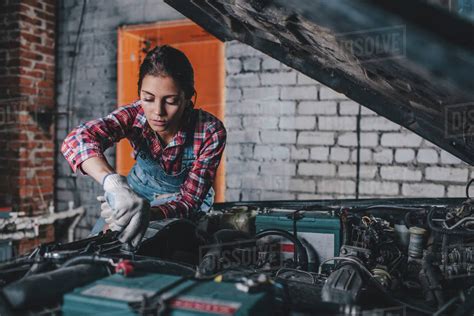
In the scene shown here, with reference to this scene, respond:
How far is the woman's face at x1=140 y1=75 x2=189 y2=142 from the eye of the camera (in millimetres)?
1939

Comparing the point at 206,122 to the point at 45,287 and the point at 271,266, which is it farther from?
the point at 45,287

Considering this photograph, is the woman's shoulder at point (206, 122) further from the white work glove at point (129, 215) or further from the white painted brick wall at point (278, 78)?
the white painted brick wall at point (278, 78)

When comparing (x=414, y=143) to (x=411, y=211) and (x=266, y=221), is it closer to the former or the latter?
(x=411, y=211)

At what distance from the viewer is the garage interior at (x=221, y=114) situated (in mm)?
1840

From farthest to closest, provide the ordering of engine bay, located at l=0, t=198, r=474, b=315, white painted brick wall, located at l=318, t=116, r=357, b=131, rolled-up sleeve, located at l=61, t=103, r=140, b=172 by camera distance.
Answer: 1. white painted brick wall, located at l=318, t=116, r=357, b=131
2. rolled-up sleeve, located at l=61, t=103, r=140, b=172
3. engine bay, located at l=0, t=198, r=474, b=315

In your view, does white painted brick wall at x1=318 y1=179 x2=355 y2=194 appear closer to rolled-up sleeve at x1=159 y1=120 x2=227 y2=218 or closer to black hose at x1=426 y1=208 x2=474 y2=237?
rolled-up sleeve at x1=159 y1=120 x2=227 y2=218

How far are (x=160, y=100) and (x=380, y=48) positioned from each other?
1.14 m

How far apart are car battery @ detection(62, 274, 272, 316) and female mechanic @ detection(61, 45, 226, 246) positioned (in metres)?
0.51

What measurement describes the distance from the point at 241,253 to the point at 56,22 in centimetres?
373

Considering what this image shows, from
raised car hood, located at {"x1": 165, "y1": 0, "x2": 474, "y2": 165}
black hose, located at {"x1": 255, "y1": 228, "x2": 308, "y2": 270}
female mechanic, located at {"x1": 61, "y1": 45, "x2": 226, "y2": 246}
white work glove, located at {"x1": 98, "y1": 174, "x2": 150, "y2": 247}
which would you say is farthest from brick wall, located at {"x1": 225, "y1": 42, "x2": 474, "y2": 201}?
white work glove, located at {"x1": 98, "y1": 174, "x2": 150, "y2": 247}

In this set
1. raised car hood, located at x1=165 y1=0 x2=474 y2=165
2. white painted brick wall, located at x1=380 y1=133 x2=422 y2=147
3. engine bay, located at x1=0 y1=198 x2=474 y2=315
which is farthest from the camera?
white painted brick wall, located at x1=380 y1=133 x2=422 y2=147

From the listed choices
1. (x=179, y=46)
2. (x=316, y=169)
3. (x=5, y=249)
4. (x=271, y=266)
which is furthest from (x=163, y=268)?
(x=179, y=46)

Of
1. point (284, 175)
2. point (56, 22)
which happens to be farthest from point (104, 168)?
point (56, 22)

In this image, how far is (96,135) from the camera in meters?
1.89
